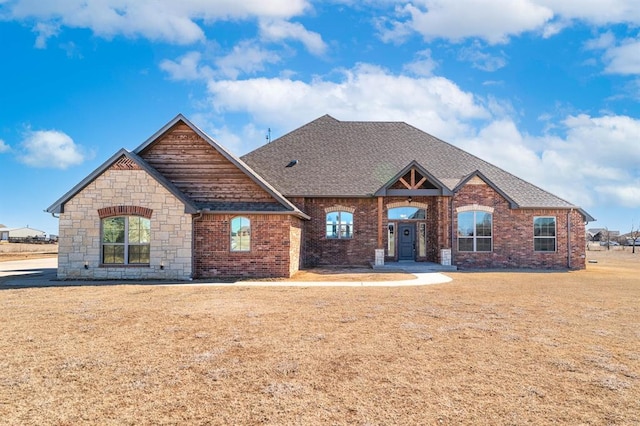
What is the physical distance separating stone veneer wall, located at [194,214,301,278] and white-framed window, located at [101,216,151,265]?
6.21ft

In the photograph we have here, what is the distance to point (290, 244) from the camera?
52.9 ft

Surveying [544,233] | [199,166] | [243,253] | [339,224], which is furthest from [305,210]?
[544,233]

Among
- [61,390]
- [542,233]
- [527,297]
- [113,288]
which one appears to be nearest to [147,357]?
[61,390]

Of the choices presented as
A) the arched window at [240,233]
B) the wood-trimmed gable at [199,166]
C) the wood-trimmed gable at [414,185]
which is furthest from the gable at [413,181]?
the arched window at [240,233]

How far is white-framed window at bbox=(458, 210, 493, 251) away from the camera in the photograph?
2005 cm

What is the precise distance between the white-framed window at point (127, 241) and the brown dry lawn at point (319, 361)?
5.04 meters

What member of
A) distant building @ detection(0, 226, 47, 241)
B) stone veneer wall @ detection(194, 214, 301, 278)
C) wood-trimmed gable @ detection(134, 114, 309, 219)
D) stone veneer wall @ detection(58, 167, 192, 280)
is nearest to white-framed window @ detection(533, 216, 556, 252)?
wood-trimmed gable @ detection(134, 114, 309, 219)

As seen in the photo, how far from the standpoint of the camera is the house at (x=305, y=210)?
15.4m

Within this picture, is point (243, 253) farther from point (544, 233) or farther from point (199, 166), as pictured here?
point (544, 233)

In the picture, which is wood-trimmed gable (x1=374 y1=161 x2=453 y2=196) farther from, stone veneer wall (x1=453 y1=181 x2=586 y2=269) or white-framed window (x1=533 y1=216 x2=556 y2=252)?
white-framed window (x1=533 y1=216 x2=556 y2=252)

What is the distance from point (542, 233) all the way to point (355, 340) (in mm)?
17269

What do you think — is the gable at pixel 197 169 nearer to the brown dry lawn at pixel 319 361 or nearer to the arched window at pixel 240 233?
the arched window at pixel 240 233

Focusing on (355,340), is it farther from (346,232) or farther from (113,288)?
(346,232)

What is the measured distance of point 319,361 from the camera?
5.73 meters
